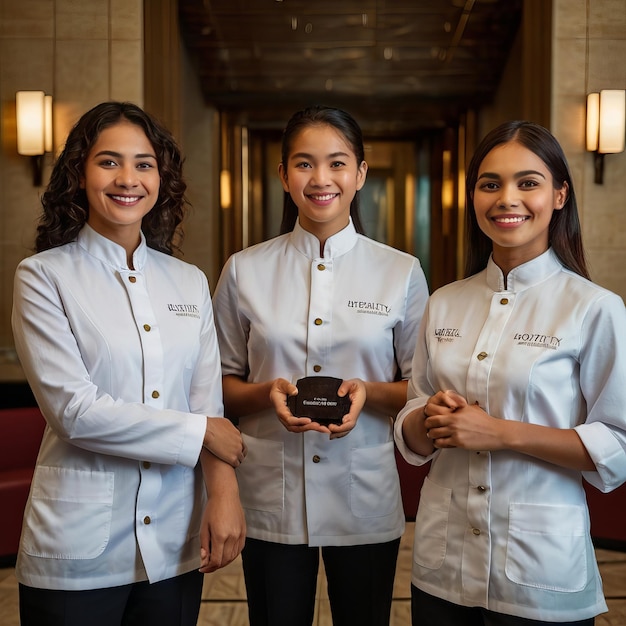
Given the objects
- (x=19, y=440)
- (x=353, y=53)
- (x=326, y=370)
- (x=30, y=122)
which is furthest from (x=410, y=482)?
(x=353, y=53)

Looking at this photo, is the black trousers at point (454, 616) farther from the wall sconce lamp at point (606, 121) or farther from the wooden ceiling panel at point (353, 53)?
the wooden ceiling panel at point (353, 53)

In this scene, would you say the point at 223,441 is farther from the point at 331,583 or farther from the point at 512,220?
the point at 512,220

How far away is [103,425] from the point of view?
1.40 meters

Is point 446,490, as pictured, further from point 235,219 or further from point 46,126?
point 235,219

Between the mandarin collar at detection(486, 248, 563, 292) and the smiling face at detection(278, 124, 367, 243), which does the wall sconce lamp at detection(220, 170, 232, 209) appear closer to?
the smiling face at detection(278, 124, 367, 243)

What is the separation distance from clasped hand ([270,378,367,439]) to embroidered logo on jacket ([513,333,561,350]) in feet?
1.31

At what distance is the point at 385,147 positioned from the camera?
6.04 metres

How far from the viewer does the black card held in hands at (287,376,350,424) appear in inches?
64.9

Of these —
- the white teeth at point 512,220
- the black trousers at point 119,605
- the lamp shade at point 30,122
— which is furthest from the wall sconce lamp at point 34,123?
the white teeth at point 512,220

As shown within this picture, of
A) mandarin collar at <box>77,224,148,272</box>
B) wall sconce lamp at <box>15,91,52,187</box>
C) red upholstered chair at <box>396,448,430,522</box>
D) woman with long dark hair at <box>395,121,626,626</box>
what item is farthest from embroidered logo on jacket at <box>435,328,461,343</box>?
wall sconce lamp at <box>15,91,52,187</box>

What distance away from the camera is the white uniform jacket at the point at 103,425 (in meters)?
1.43

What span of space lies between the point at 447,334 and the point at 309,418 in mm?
349

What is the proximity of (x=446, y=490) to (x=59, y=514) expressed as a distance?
737 millimetres

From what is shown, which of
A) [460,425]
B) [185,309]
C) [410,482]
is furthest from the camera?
[410,482]
